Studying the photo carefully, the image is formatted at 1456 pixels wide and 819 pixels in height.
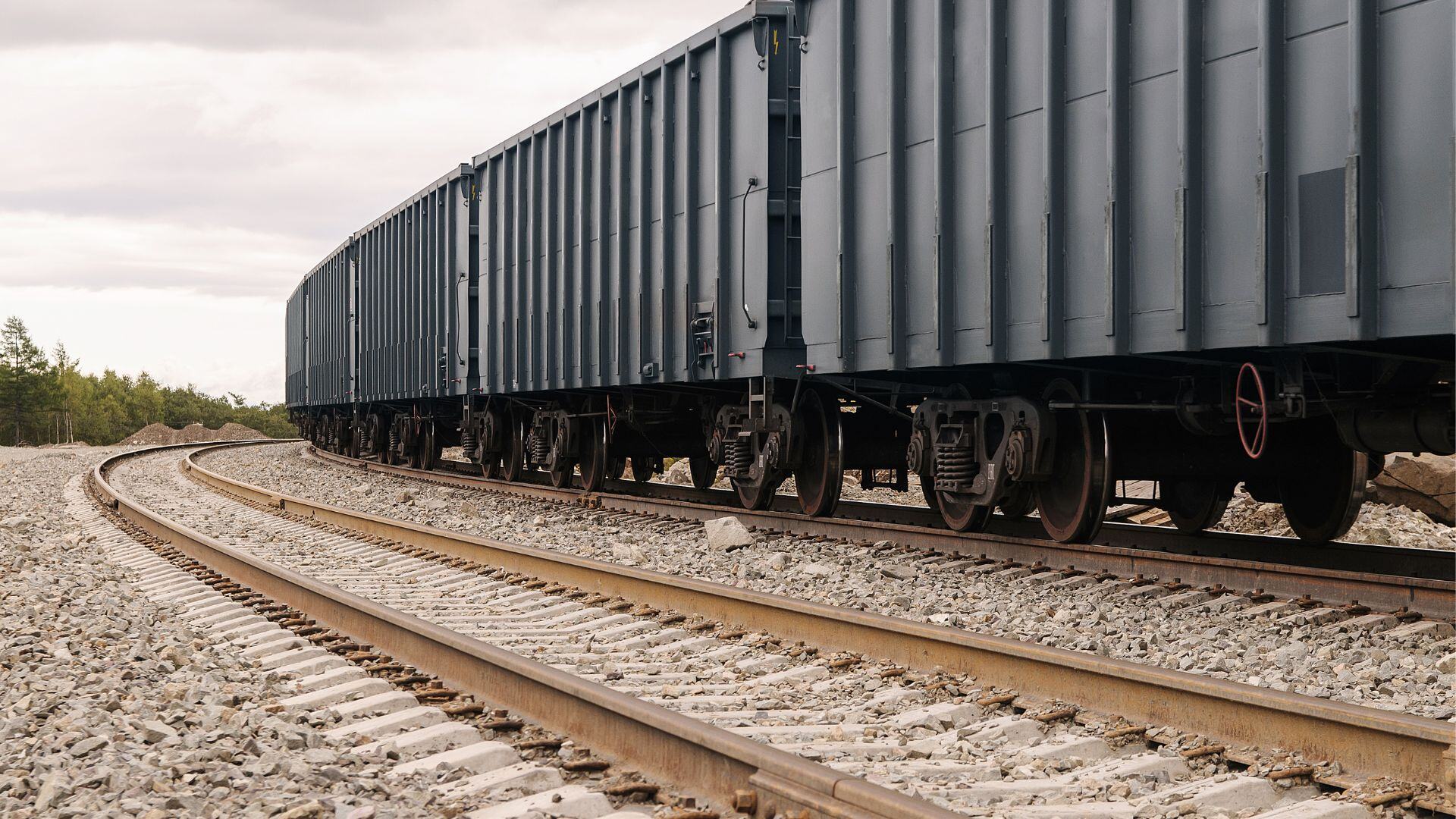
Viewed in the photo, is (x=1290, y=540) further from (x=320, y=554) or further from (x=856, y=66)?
(x=320, y=554)

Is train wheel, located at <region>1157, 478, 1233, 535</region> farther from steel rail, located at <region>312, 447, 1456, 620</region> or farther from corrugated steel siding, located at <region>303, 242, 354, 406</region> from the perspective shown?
corrugated steel siding, located at <region>303, 242, 354, 406</region>

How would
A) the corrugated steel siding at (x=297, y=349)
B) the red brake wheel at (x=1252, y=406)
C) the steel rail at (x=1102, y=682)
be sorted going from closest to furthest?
the steel rail at (x=1102, y=682) < the red brake wheel at (x=1252, y=406) < the corrugated steel siding at (x=297, y=349)

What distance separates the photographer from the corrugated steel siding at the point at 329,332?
27953 millimetres

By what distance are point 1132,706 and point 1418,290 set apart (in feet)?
8.12

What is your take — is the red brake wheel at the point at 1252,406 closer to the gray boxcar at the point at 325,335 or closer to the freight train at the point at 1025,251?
the freight train at the point at 1025,251

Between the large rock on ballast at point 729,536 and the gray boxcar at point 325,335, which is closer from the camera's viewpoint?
the large rock on ballast at point 729,536

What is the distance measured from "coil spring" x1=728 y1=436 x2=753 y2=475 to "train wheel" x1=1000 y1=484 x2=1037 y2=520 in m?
2.60

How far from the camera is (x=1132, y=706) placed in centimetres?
442

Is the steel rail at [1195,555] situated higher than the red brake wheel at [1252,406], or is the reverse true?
the red brake wheel at [1252,406]

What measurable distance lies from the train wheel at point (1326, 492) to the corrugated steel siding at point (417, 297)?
12.4 meters

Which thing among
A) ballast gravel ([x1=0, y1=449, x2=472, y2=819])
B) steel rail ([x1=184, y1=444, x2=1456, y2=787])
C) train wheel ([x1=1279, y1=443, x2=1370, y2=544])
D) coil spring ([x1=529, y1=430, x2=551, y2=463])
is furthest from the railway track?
coil spring ([x1=529, y1=430, x2=551, y2=463])

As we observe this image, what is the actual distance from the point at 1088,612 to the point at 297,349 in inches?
1422

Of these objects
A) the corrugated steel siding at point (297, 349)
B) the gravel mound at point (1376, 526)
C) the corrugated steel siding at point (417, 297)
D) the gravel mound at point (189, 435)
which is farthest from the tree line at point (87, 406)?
the gravel mound at point (1376, 526)

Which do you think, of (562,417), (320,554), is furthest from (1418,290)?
(562,417)
